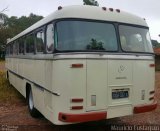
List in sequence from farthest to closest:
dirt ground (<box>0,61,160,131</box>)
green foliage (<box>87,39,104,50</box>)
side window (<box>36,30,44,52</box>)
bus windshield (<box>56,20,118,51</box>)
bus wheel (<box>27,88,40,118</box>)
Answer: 1. bus wheel (<box>27,88,40,118</box>)
2. dirt ground (<box>0,61,160,131</box>)
3. side window (<box>36,30,44,52</box>)
4. green foliage (<box>87,39,104,50</box>)
5. bus windshield (<box>56,20,118,51</box>)

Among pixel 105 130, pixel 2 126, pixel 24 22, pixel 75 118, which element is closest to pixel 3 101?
pixel 2 126

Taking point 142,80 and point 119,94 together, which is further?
point 142,80

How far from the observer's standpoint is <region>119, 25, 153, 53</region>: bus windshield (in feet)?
21.9

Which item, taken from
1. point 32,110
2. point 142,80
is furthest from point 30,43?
point 142,80

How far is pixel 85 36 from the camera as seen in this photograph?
6.16 metres

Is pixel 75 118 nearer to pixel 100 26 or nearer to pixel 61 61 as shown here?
pixel 61 61

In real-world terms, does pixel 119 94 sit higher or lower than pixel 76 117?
higher

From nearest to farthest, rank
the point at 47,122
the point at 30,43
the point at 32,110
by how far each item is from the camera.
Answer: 1. the point at 47,122
2. the point at 32,110
3. the point at 30,43

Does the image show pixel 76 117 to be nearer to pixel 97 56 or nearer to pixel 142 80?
pixel 97 56

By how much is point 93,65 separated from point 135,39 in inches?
62.3

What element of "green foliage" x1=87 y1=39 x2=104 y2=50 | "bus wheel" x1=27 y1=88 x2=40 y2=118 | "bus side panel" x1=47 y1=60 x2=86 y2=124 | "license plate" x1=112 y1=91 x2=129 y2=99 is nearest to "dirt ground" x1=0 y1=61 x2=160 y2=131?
"bus wheel" x1=27 y1=88 x2=40 y2=118

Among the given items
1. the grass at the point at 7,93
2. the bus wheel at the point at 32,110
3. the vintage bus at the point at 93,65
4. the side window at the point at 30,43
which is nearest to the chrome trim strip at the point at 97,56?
the vintage bus at the point at 93,65

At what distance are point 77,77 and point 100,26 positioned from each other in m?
1.39

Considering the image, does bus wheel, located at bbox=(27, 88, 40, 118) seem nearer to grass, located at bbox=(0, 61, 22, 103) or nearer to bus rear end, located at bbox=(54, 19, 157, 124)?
bus rear end, located at bbox=(54, 19, 157, 124)
